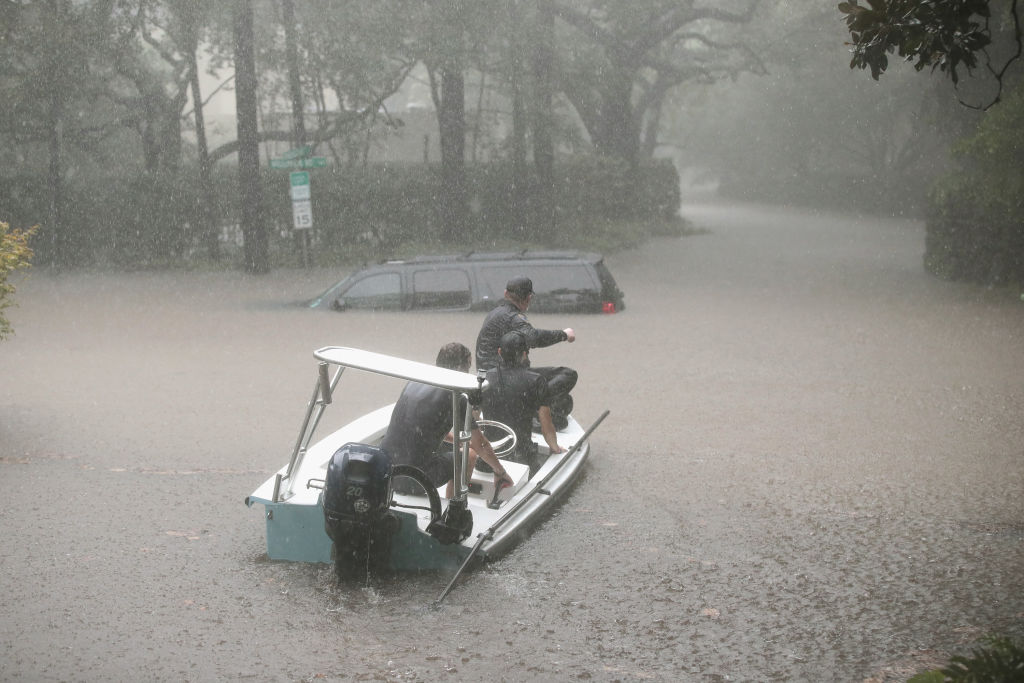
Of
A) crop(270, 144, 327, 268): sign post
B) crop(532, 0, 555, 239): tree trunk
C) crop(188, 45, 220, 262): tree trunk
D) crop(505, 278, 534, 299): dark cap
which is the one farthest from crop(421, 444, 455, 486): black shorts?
crop(532, 0, 555, 239): tree trunk

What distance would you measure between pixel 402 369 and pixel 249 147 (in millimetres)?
18524

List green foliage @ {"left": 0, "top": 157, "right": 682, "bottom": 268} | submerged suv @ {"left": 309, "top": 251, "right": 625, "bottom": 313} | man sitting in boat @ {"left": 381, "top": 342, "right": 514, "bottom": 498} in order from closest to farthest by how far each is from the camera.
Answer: man sitting in boat @ {"left": 381, "top": 342, "right": 514, "bottom": 498}
submerged suv @ {"left": 309, "top": 251, "right": 625, "bottom": 313}
green foliage @ {"left": 0, "top": 157, "right": 682, "bottom": 268}

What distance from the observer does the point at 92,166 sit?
29.0 metres

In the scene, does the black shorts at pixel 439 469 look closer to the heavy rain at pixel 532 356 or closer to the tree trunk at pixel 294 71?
the heavy rain at pixel 532 356

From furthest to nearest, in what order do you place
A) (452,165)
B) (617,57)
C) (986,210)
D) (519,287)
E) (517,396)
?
(617,57) < (452,165) < (986,210) < (519,287) < (517,396)

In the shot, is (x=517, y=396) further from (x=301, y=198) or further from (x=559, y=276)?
(x=301, y=198)

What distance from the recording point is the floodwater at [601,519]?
18.6ft

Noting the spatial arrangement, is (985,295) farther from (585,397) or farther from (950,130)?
(585,397)

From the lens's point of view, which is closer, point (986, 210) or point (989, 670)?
point (989, 670)

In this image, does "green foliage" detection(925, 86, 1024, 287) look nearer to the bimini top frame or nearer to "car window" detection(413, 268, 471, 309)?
"car window" detection(413, 268, 471, 309)

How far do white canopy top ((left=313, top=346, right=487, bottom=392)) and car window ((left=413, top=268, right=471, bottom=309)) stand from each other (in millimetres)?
10865

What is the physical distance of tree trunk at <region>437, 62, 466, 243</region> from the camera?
89.5ft

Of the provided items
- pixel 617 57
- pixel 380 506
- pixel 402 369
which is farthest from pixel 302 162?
pixel 380 506

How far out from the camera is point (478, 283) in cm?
1736
